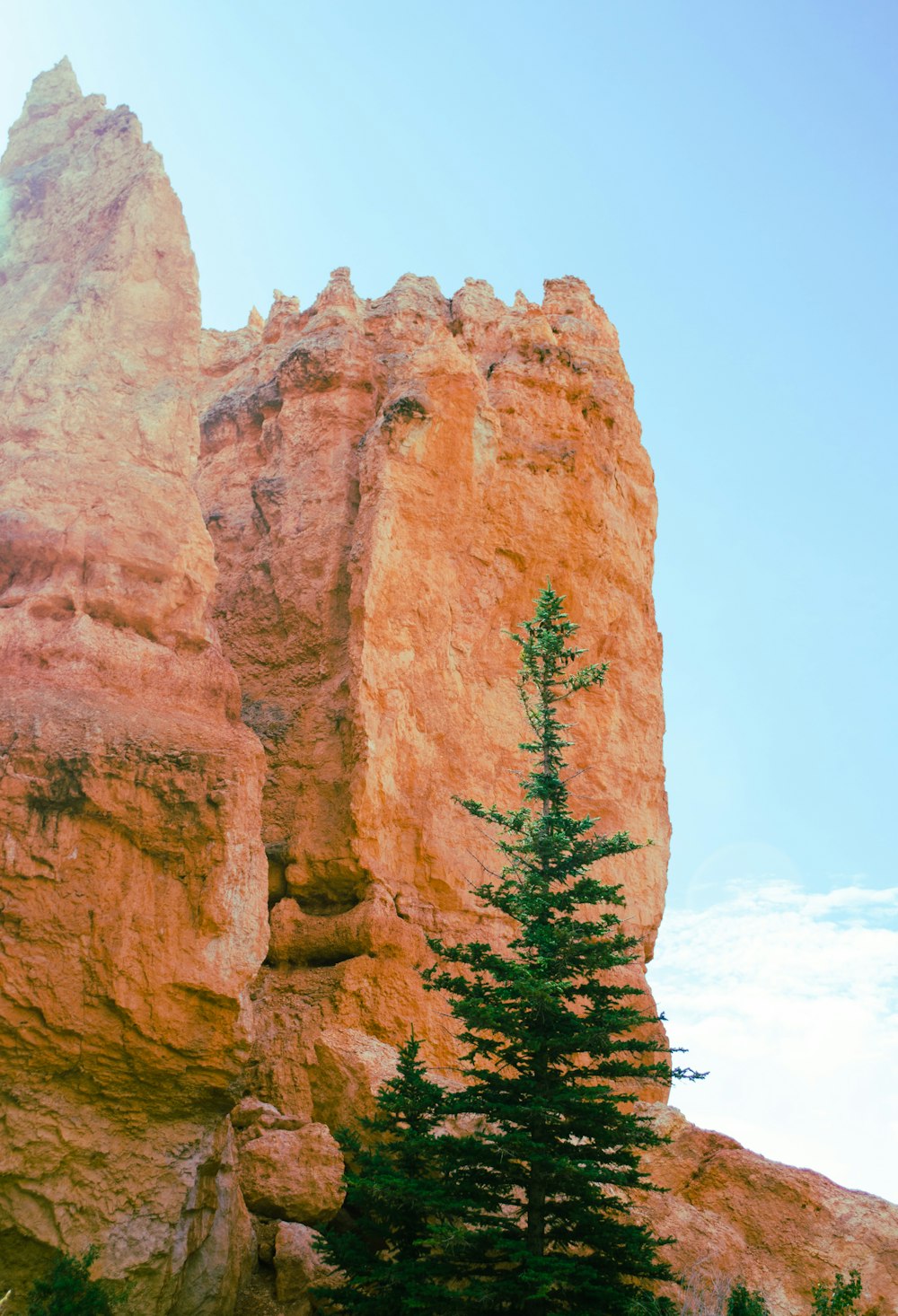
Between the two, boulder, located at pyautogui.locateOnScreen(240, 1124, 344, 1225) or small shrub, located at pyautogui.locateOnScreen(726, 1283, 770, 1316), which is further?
boulder, located at pyautogui.locateOnScreen(240, 1124, 344, 1225)

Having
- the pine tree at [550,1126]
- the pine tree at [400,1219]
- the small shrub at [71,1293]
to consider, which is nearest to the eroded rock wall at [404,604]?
the pine tree at [400,1219]

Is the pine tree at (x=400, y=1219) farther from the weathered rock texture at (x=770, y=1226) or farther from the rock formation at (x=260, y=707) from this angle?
the weathered rock texture at (x=770, y=1226)

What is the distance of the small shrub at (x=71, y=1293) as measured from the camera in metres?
11.8

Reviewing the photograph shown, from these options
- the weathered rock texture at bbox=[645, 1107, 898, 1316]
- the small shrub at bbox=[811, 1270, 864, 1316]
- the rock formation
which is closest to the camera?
the rock formation

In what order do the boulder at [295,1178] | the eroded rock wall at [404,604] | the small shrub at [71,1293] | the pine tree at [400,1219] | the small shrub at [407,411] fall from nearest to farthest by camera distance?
the small shrub at [71,1293], the pine tree at [400,1219], the boulder at [295,1178], the eroded rock wall at [404,604], the small shrub at [407,411]

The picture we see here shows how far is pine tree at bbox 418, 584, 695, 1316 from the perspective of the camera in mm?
13320

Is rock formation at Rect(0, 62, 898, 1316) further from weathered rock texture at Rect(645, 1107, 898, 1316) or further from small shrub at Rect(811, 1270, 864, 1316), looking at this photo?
small shrub at Rect(811, 1270, 864, 1316)

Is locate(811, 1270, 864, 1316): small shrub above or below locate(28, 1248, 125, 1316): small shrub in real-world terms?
above

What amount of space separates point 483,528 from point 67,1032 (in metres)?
15.8

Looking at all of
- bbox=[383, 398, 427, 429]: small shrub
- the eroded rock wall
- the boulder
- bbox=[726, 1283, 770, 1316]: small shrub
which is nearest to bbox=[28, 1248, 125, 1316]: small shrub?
the boulder

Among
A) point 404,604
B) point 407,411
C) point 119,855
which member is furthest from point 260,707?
point 119,855

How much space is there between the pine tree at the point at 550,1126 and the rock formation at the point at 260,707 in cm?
291

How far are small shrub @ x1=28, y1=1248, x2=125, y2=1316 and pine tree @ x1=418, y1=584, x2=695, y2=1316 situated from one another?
3594 millimetres

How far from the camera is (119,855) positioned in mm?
14797
